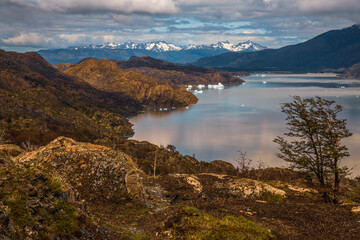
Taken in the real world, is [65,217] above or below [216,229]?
above

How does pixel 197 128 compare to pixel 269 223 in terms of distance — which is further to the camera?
pixel 197 128

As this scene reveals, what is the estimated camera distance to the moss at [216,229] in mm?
13828

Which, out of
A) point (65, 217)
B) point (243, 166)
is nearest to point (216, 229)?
point (65, 217)

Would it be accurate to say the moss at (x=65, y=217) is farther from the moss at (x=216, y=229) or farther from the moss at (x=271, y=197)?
the moss at (x=271, y=197)

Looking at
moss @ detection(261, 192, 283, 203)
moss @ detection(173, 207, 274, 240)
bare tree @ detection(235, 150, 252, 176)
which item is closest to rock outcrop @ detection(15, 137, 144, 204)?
moss @ detection(173, 207, 274, 240)

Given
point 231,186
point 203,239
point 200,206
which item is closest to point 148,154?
point 231,186

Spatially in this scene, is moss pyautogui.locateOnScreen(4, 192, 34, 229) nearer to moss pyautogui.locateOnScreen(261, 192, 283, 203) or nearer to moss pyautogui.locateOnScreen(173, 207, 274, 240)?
moss pyautogui.locateOnScreen(173, 207, 274, 240)

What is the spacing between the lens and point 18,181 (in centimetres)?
957

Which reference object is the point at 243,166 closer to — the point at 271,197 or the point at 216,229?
the point at 271,197

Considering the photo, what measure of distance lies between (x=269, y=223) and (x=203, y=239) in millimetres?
5519

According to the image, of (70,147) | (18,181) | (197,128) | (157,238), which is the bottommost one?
(197,128)

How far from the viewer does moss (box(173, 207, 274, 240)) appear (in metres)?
13.8

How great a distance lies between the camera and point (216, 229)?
1429 centimetres

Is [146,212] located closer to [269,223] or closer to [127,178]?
[127,178]
